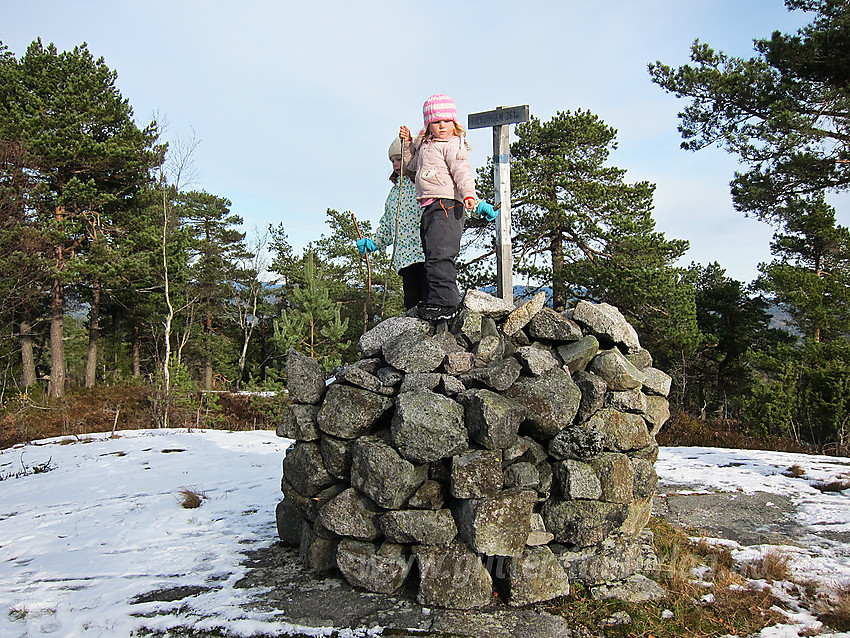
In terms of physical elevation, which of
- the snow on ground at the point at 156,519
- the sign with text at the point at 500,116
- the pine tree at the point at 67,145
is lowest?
the snow on ground at the point at 156,519

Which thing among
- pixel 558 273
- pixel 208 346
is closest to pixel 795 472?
pixel 558 273

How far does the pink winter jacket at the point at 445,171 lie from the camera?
421 centimetres

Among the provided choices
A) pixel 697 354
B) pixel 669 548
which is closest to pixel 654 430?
pixel 669 548

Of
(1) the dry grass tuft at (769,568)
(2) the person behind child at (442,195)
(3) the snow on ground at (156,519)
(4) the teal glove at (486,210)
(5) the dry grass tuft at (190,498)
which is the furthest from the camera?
(5) the dry grass tuft at (190,498)

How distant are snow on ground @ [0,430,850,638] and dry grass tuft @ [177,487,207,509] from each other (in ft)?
0.24

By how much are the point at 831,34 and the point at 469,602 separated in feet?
42.5

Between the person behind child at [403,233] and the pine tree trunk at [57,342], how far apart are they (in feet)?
55.7

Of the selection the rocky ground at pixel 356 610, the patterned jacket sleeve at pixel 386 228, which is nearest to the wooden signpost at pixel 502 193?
the patterned jacket sleeve at pixel 386 228

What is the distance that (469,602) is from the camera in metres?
3.23

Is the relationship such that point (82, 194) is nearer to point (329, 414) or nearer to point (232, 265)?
point (232, 265)

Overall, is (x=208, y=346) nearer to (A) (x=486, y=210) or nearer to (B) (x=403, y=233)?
(B) (x=403, y=233)

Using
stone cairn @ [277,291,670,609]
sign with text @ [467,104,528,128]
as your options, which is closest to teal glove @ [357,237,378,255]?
stone cairn @ [277,291,670,609]

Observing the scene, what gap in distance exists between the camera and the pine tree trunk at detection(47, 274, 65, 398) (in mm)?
17531

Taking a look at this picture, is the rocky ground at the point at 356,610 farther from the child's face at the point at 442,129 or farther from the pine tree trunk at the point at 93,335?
the pine tree trunk at the point at 93,335
